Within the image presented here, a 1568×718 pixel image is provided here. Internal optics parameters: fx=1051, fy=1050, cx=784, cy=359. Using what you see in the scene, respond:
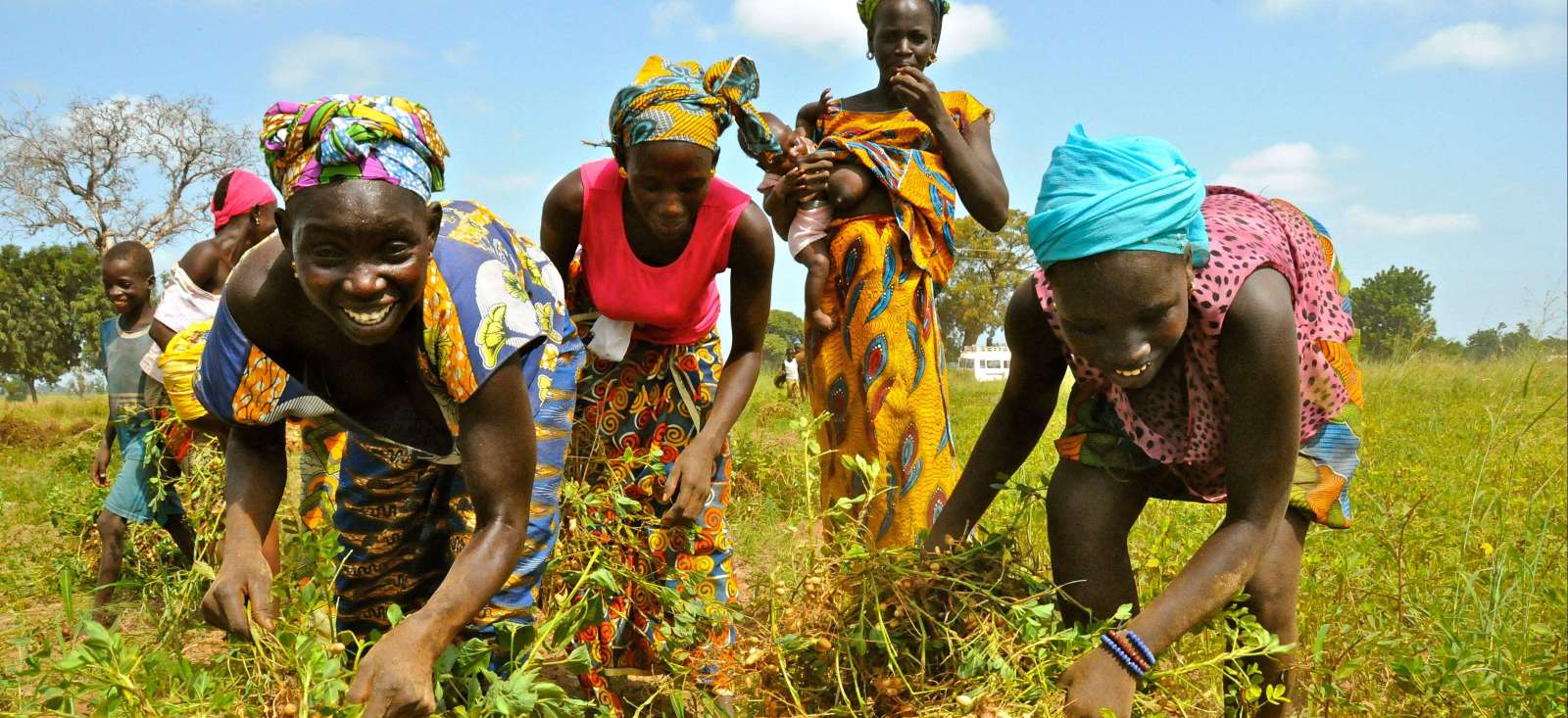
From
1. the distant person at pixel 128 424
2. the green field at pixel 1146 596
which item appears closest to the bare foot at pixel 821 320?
the green field at pixel 1146 596

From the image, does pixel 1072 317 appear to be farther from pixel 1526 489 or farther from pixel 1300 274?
pixel 1526 489

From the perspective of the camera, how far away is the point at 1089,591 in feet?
7.43

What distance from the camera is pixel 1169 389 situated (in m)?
2.22

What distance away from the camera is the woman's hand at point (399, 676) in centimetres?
166

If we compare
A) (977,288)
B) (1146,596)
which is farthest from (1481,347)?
(977,288)

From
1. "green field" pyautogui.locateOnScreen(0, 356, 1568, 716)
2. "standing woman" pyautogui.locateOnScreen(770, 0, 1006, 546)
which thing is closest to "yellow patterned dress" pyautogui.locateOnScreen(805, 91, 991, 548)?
"standing woman" pyautogui.locateOnScreen(770, 0, 1006, 546)

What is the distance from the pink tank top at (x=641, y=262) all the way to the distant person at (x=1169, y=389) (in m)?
0.94

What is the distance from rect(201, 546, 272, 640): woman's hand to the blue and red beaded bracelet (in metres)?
1.53

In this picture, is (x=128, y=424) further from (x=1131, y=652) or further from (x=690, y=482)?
(x=1131, y=652)

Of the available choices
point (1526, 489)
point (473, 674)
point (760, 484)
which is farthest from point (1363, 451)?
point (473, 674)

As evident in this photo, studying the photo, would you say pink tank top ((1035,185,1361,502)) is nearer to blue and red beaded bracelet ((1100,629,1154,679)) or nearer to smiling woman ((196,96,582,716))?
blue and red beaded bracelet ((1100,629,1154,679))

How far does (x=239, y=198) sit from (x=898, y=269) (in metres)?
3.00

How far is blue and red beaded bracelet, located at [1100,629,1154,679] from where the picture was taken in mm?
1822

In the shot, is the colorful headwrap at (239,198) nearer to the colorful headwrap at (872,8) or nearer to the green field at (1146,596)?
the green field at (1146,596)
